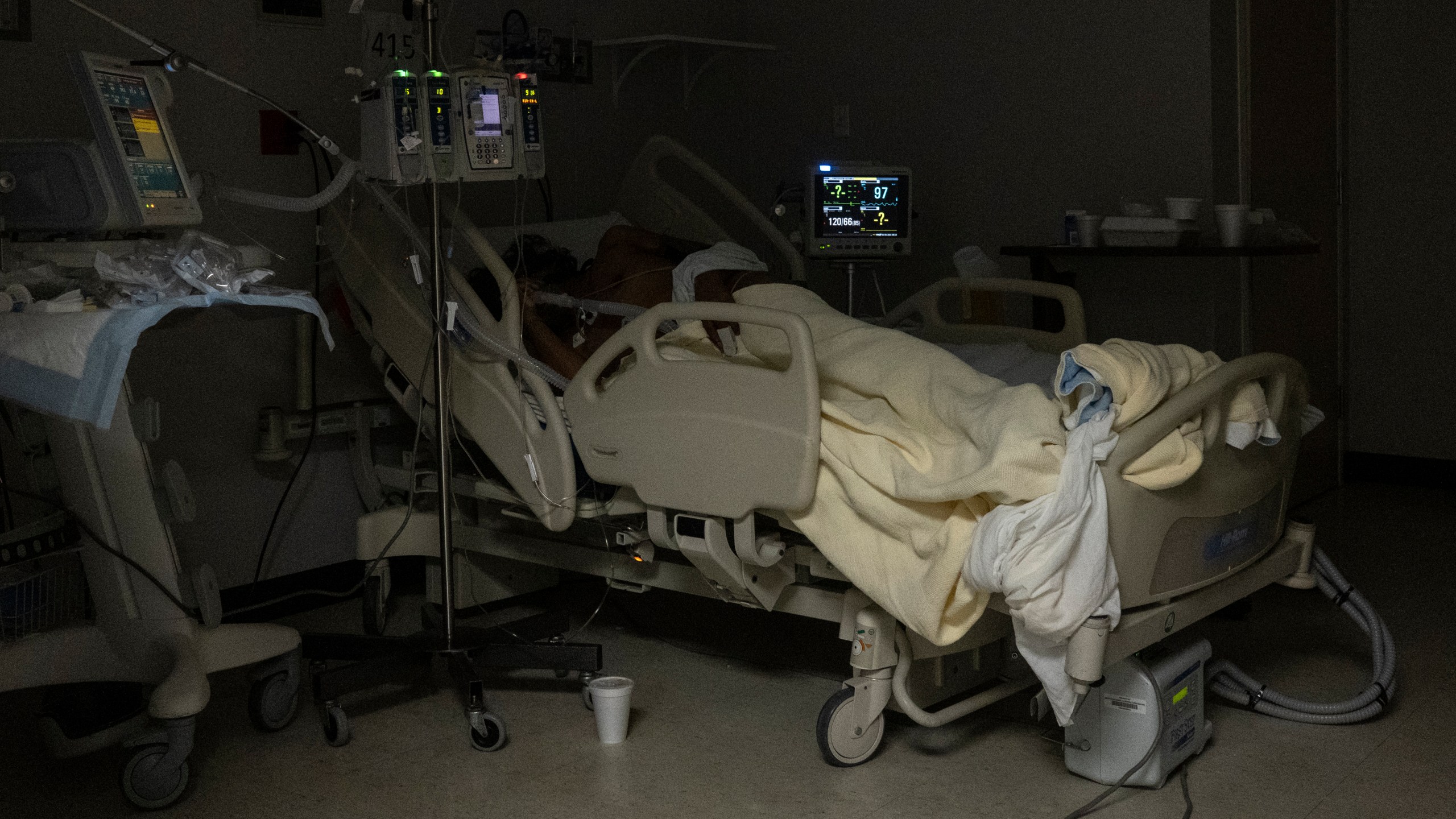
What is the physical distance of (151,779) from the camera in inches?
92.7

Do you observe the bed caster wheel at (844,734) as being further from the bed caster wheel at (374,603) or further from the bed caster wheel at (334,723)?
the bed caster wheel at (374,603)

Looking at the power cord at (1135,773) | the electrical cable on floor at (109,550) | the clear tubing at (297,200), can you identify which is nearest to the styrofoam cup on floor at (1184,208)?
the power cord at (1135,773)

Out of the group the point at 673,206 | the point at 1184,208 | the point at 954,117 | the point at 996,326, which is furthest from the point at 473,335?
the point at 954,117

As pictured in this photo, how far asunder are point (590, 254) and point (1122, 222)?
1.45 meters

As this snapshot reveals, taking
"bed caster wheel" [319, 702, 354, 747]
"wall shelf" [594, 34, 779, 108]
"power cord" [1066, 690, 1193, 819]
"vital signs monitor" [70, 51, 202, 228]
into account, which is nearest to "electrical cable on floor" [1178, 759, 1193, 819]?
"power cord" [1066, 690, 1193, 819]

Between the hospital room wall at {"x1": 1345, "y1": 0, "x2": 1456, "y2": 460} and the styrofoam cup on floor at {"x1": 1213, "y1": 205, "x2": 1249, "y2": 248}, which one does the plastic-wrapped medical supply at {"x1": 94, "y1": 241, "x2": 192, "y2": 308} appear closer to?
the styrofoam cup on floor at {"x1": 1213, "y1": 205, "x2": 1249, "y2": 248}

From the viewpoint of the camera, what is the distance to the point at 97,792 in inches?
97.2

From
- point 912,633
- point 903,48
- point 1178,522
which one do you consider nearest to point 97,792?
point 912,633

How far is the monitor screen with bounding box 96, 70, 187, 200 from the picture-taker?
229 cm

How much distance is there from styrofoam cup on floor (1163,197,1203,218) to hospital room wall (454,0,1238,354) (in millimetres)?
231

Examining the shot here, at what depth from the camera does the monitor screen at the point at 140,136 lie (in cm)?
229

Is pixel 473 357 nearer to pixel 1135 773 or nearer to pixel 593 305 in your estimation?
pixel 593 305

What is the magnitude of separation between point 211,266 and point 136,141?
31 centimetres

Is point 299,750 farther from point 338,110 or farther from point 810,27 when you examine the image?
point 810,27
